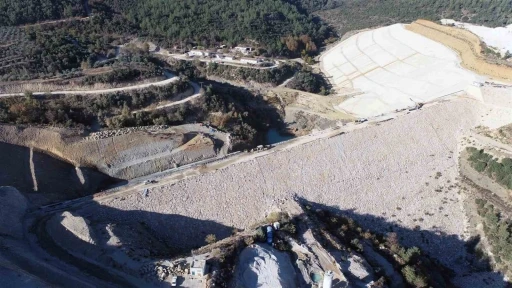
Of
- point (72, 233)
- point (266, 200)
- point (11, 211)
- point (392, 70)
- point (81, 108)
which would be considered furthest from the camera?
point (392, 70)

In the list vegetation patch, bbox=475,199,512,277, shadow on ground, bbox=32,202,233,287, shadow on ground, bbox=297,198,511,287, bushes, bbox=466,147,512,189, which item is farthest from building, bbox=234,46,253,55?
vegetation patch, bbox=475,199,512,277

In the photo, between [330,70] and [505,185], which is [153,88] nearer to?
[330,70]

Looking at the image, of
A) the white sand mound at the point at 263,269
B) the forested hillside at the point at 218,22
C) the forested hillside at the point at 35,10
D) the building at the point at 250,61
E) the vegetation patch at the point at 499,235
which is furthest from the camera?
the forested hillside at the point at 218,22

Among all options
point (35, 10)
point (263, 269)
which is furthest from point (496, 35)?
point (35, 10)

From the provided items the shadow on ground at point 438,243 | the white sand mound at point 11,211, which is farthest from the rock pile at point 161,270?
the shadow on ground at point 438,243

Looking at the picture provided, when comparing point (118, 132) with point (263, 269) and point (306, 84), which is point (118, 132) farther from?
point (306, 84)

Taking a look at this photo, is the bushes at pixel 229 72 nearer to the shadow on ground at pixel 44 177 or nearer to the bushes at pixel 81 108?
the bushes at pixel 81 108

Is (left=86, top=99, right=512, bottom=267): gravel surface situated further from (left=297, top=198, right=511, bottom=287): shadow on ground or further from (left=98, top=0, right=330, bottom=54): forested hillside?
(left=98, top=0, right=330, bottom=54): forested hillside
